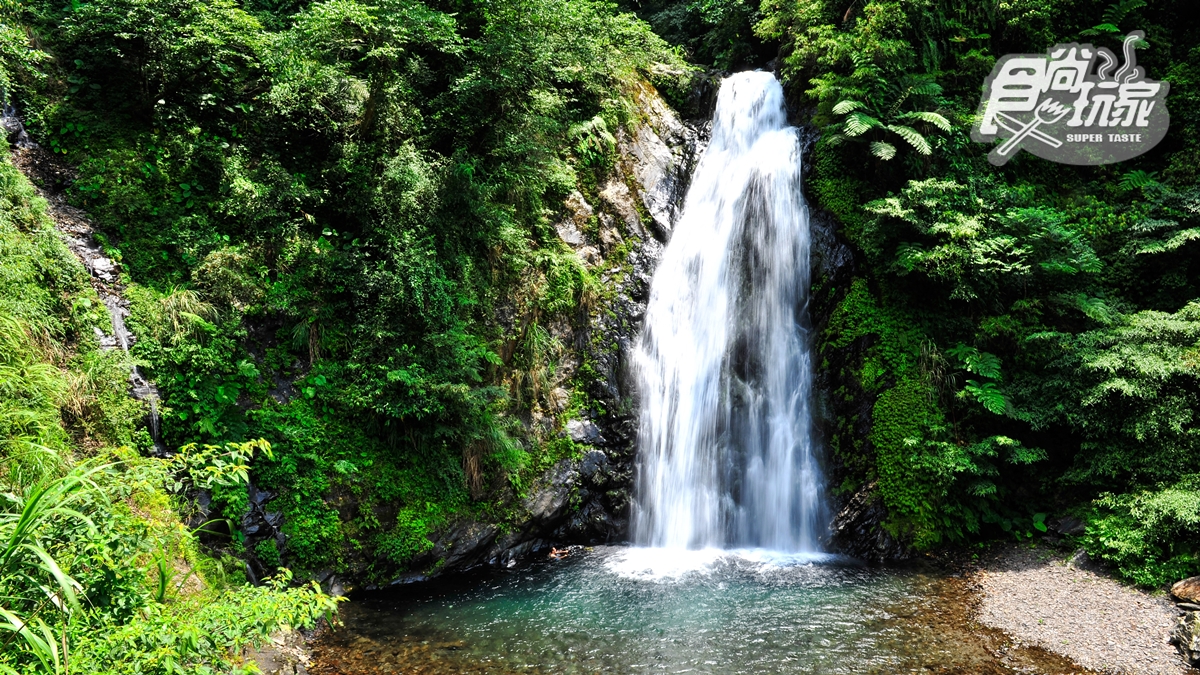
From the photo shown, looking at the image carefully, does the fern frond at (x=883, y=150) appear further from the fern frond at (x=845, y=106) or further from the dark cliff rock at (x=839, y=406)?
the dark cliff rock at (x=839, y=406)

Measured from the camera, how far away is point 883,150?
1000 centimetres

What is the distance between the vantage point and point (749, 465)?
10.0 meters

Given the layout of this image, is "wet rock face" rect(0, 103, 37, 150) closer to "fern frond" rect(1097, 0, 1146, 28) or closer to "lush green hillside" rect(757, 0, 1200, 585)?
"lush green hillside" rect(757, 0, 1200, 585)

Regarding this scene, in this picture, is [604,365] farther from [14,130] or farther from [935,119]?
[14,130]

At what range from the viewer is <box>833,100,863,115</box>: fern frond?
10.4 m

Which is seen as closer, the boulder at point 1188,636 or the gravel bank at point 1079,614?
the boulder at point 1188,636

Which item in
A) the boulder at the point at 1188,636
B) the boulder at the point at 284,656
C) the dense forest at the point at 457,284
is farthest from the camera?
the dense forest at the point at 457,284

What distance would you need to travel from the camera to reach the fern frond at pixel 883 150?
32.7 ft

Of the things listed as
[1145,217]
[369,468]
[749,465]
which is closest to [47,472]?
[369,468]

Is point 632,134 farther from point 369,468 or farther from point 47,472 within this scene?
point 47,472

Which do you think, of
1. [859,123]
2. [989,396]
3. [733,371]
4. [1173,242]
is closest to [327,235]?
[733,371]

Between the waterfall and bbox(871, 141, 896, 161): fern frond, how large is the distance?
1.71 m

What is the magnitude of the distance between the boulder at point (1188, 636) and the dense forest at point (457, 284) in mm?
811

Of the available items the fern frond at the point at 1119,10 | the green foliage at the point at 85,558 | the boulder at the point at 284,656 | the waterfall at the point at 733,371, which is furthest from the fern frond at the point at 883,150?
the boulder at the point at 284,656
